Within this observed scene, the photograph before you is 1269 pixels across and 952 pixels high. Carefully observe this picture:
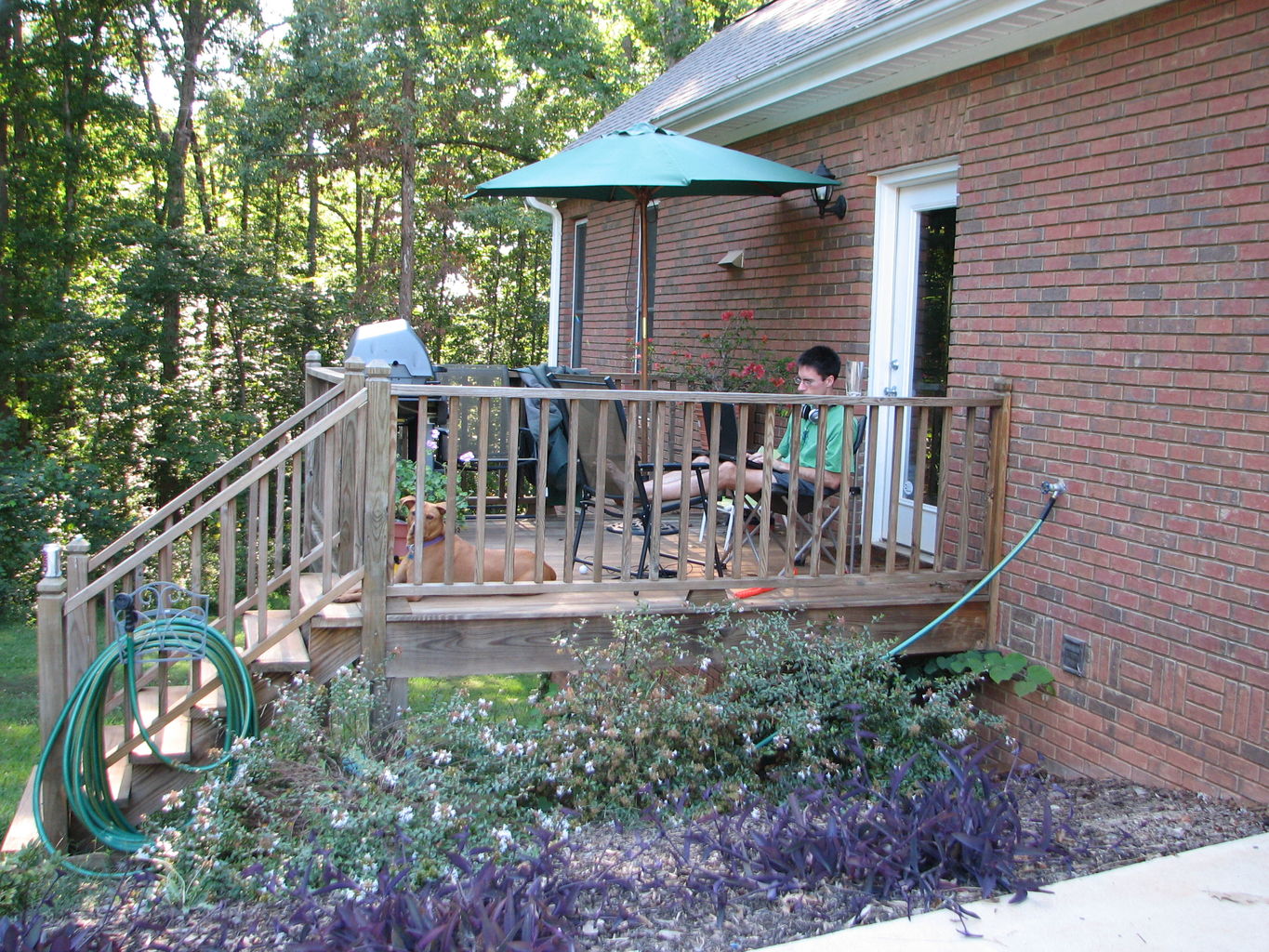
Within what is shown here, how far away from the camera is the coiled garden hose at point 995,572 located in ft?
16.3

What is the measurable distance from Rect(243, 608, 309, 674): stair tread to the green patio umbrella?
271 cm

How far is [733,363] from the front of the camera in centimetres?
763

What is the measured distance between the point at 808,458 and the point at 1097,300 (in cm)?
164

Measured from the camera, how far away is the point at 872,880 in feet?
10.4

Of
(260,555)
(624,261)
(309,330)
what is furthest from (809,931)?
(309,330)

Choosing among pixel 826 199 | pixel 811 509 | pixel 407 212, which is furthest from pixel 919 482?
pixel 407 212

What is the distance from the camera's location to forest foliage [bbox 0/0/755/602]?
15.1 metres

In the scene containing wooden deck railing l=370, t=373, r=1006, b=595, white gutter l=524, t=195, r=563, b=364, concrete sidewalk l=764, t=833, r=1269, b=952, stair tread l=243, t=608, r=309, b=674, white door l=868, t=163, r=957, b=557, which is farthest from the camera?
white gutter l=524, t=195, r=563, b=364

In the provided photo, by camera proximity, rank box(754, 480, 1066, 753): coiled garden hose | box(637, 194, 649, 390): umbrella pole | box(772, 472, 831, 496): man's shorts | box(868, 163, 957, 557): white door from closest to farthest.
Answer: box(754, 480, 1066, 753): coiled garden hose < box(772, 472, 831, 496): man's shorts < box(868, 163, 957, 557): white door < box(637, 194, 649, 390): umbrella pole

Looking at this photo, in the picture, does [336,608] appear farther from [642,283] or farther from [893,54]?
[893,54]

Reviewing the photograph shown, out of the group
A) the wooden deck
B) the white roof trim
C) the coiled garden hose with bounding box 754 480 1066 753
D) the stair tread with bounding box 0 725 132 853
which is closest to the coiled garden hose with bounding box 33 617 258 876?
the stair tread with bounding box 0 725 132 853

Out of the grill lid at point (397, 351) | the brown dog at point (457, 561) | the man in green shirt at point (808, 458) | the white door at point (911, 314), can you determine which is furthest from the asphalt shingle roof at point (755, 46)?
the brown dog at point (457, 561)

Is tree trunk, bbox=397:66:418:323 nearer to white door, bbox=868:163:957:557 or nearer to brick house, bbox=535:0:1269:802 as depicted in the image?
brick house, bbox=535:0:1269:802

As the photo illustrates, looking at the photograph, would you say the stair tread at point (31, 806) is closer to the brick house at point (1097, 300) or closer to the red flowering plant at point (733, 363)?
the brick house at point (1097, 300)
